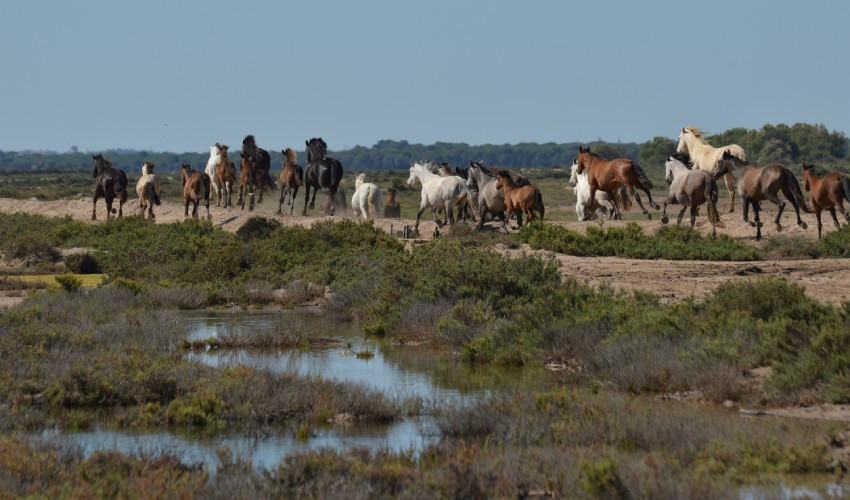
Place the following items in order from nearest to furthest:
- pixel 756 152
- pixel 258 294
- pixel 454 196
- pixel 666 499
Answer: pixel 666 499, pixel 258 294, pixel 454 196, pixel 756 152

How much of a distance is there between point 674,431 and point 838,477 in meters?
1.26

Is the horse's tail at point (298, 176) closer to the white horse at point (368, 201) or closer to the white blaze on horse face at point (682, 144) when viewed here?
the white horse at point (368, 201)

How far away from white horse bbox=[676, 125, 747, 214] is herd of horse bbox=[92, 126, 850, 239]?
0.02 m

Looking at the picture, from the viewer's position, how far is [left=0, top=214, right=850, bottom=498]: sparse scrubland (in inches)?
330

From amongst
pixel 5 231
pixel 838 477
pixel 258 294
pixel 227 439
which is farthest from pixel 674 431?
pixel 5 231

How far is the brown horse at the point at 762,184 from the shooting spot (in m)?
24.2

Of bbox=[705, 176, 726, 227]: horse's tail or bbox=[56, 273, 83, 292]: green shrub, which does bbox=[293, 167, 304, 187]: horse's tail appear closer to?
bbox=[705, 176, 726, 227]: horse's tail

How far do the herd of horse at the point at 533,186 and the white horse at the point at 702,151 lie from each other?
0.02m

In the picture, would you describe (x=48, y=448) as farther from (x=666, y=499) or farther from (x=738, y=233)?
(x=738, y=233)

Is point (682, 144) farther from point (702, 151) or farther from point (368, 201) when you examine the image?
point (368, 201)

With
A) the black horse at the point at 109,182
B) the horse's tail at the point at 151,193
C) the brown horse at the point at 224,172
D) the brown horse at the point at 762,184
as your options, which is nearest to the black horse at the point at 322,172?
the brown horse at the point at 224,172

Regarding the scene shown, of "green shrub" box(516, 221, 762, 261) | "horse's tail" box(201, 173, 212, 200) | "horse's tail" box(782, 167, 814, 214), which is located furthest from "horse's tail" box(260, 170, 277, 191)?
"horse's tail" box(782, 167, 814, 214)

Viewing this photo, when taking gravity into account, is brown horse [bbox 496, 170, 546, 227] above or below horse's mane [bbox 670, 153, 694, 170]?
below

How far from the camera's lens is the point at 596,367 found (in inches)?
531
